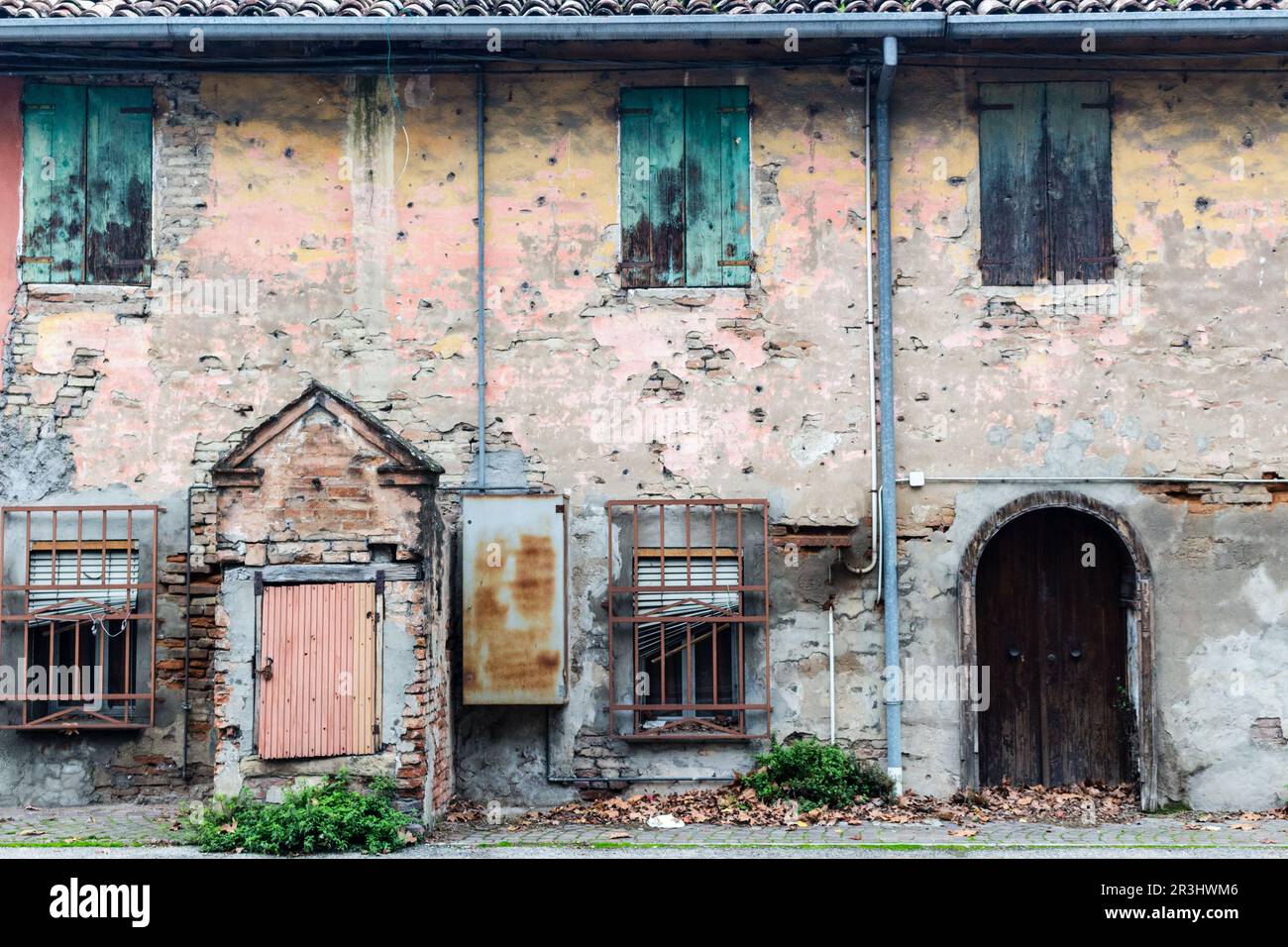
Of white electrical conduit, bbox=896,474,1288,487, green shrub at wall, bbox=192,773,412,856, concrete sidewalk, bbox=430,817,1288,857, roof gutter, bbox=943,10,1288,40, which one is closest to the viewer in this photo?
green shrub at wall, bbox=192,773,412,856

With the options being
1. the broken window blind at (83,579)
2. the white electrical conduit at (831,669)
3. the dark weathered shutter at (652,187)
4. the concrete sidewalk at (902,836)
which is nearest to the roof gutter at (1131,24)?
the dark weathered shutter at (652,187)

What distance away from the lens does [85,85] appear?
9.73 meters

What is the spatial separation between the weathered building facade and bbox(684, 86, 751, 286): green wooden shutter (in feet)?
0.10

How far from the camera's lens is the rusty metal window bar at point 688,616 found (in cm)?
940

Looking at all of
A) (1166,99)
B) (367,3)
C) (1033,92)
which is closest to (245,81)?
(367,3)

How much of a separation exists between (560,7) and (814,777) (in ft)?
19.5

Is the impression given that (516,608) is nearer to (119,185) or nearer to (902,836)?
(902,836)

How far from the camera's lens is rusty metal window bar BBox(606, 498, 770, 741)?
9398mm

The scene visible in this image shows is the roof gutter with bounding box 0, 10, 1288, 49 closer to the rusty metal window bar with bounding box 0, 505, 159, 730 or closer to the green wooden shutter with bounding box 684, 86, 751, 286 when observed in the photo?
the green wooden shutter with bounding box 684, 86, 751, 286

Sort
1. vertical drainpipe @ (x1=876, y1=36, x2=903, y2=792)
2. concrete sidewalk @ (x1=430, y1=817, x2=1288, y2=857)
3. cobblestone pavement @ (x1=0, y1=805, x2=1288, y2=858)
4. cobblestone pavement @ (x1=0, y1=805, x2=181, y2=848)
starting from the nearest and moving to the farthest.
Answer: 1. cobblestone pavement @ (x1=0, y1=805, x2=1288, y2=858)
2. concrete sidewalk @ (x1=430, y1=817, x2=1288, y2=857)
3. cobblestone pavement @ (x1=0, y1=805, x2=181, y2=848)
4. vertical drainpipe @ (x1=876, y1=36, x2=903, y2=792)

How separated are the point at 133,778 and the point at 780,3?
752 centimetres

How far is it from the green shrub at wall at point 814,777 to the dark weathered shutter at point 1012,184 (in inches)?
149

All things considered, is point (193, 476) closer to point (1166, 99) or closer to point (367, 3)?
point (367, 3)

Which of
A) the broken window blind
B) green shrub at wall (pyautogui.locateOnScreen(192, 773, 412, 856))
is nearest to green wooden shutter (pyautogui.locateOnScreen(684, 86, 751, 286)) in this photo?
green shrub at wall (pyautogui.locateOnScreen(192, 773, 412, 856))
